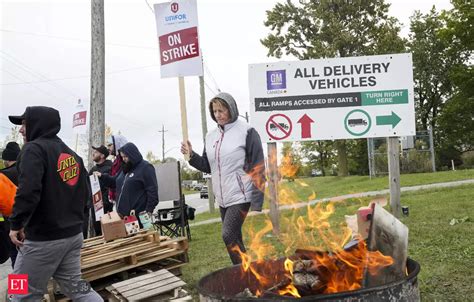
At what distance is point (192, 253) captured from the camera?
827cm

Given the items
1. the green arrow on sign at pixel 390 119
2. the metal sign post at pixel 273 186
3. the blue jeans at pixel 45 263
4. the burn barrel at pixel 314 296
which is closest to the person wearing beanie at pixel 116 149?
the metal sign post at pixel 273 186

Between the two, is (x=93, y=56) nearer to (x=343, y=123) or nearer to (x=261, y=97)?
(x=261, y=97)

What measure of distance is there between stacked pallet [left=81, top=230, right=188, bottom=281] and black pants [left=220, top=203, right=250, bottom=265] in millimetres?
1568

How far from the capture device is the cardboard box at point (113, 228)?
6.32m

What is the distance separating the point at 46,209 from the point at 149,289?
1634mm

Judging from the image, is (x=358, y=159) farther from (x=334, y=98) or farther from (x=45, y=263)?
(x=45, y=263)

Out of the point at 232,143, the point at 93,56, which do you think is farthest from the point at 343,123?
the point at 93,56

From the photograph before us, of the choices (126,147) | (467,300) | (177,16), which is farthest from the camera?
(126,147)

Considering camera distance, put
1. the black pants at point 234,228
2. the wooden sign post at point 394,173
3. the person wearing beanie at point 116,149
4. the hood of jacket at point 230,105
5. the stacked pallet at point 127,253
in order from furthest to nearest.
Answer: the wooden sign post at point 394,173 → the person wearing beanie at point 116,149 → the stacked pallet at point 127,253 → the hood of jacket at point 230,105 → the black pants at point 234,228

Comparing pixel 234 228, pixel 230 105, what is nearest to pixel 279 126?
pixel 230 105

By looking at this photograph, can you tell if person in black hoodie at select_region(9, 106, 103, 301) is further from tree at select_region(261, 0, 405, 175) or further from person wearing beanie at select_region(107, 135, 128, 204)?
tree at select_region(261, 0, 405, 175)

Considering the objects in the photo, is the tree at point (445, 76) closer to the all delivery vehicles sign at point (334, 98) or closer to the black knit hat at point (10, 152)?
the all delivery vehicles sign at point (334, 98)

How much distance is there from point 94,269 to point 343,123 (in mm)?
4976

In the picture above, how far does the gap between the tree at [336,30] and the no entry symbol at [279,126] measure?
76.3 feet
